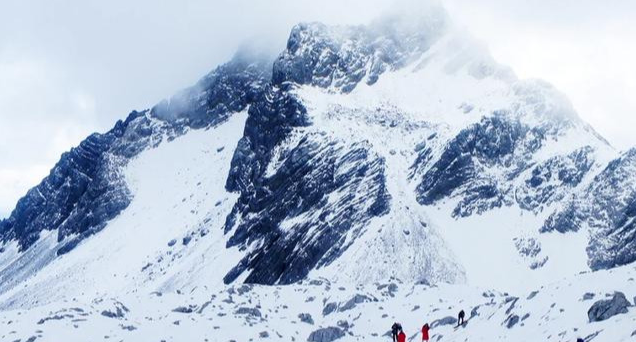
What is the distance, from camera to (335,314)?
6706 cm

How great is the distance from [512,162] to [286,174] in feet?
122

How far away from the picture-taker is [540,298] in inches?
1751

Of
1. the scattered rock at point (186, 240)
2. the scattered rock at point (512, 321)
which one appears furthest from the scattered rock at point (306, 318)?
the scattered rock at point (186, 240)

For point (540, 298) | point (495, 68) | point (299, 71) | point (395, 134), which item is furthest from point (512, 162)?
point (540, 298)

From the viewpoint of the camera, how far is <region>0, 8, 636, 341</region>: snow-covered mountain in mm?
65625

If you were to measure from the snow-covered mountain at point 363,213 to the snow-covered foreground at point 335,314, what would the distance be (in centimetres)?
27

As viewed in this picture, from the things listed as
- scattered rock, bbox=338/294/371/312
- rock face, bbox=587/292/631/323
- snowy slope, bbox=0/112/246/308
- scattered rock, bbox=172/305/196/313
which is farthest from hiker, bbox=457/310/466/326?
snowy slope, bbox=0/112/246/308

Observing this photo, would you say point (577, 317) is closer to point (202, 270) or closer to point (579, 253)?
point (579, 253)

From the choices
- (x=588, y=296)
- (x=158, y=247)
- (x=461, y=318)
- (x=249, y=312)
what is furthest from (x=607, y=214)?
(x=158, y=247)

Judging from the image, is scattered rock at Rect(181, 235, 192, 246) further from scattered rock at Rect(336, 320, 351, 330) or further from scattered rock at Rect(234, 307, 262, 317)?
scattered rock at Rect(336, 320, 351, 330)

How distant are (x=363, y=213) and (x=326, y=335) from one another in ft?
200

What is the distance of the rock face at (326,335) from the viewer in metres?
57.9

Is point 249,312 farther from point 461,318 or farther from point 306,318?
point 461,318

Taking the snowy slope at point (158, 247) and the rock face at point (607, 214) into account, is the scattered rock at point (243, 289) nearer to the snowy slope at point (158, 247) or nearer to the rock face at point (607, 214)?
the rock face at point (607, 214)
